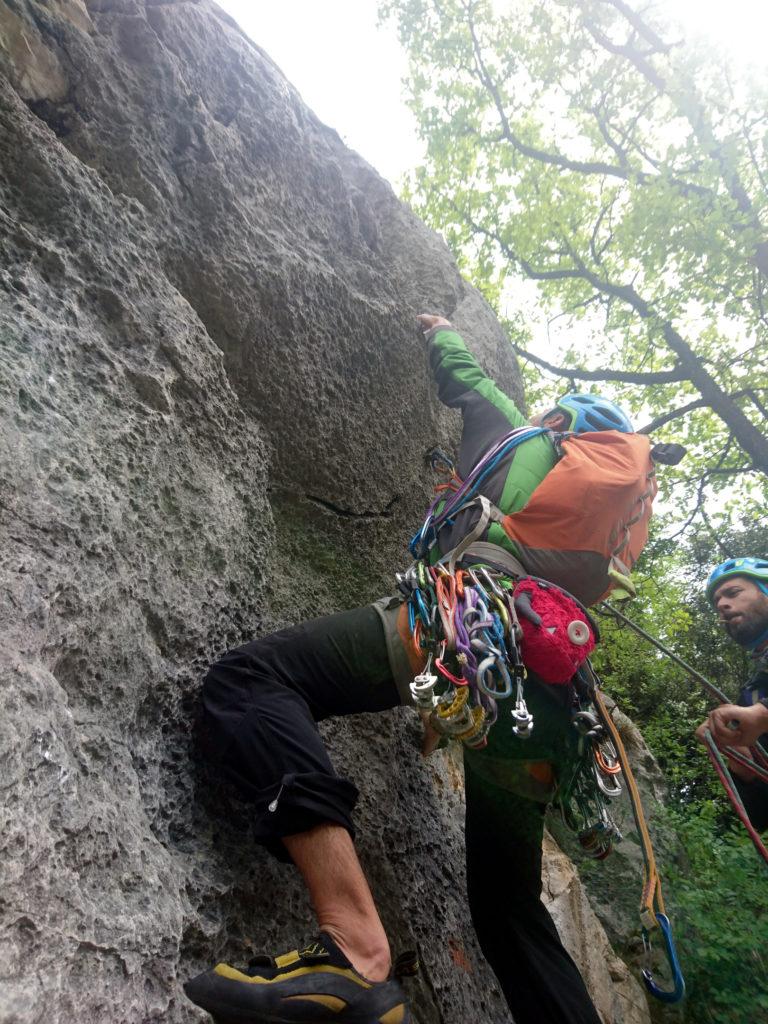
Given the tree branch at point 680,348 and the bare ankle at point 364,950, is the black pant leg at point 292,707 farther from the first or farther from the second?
the tree branch at point 680,348

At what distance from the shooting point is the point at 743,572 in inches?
142

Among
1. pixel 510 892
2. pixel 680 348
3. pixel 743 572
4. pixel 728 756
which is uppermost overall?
pixel 680 348

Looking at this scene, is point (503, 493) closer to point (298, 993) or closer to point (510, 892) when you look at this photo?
point (510, 892)

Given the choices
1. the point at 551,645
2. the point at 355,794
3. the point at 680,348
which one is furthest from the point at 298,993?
the point at 680,348

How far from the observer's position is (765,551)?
33.6 ft

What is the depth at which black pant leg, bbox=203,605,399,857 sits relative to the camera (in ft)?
5.73

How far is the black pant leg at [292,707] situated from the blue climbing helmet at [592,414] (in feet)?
3.76

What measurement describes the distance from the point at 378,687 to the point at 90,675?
0.86 meters

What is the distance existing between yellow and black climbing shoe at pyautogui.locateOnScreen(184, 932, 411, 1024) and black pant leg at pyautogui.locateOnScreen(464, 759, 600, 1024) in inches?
36.5

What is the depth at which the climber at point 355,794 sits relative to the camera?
4.92ft

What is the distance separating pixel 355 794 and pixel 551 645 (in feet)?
2.22

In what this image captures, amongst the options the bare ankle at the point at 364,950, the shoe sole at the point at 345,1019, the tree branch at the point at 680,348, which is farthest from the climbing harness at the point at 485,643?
the tree branch at the point at 680,348

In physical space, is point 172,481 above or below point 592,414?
below

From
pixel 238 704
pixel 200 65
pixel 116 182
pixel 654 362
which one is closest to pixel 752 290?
pixel 654 362
